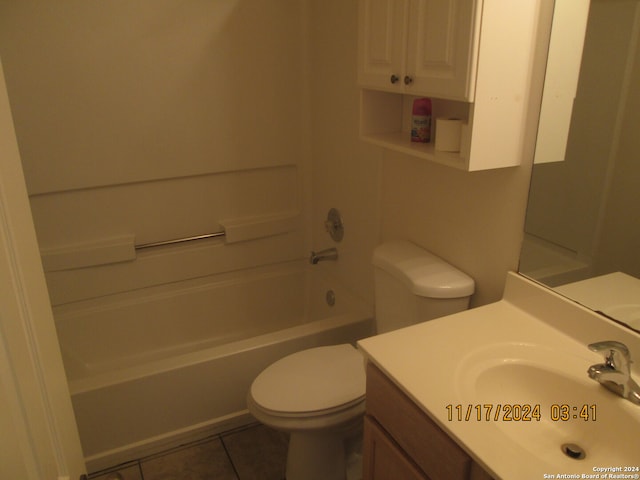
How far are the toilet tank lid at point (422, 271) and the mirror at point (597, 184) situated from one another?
0.77 ft

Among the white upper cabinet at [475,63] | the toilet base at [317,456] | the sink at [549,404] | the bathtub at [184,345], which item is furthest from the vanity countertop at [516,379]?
the bathtub at [184,345]

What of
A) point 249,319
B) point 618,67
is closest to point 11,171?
point 618,67

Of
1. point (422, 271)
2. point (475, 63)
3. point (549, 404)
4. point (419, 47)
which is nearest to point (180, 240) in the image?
point (422, 271)

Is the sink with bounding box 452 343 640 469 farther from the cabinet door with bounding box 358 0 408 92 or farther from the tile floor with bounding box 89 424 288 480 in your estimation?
the tile floor with bounding box 89 424 288 480

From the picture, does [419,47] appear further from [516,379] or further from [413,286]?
[516,379]

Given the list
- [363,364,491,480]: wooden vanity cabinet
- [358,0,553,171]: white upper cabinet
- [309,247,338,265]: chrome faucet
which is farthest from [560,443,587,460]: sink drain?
[309,247,338,265]: chrome faucet

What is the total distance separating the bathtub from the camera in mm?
1923

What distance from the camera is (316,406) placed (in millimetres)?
1610

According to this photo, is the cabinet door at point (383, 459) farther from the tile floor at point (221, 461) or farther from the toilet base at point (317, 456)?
the tile floor at point (221, 461)

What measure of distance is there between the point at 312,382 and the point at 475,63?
108cm

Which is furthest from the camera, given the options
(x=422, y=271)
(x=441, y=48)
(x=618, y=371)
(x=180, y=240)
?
(x=180, y=240)

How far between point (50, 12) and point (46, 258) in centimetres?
98

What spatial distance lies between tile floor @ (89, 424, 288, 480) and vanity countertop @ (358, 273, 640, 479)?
1.01 meters

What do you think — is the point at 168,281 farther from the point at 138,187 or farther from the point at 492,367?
the point at 492,367
